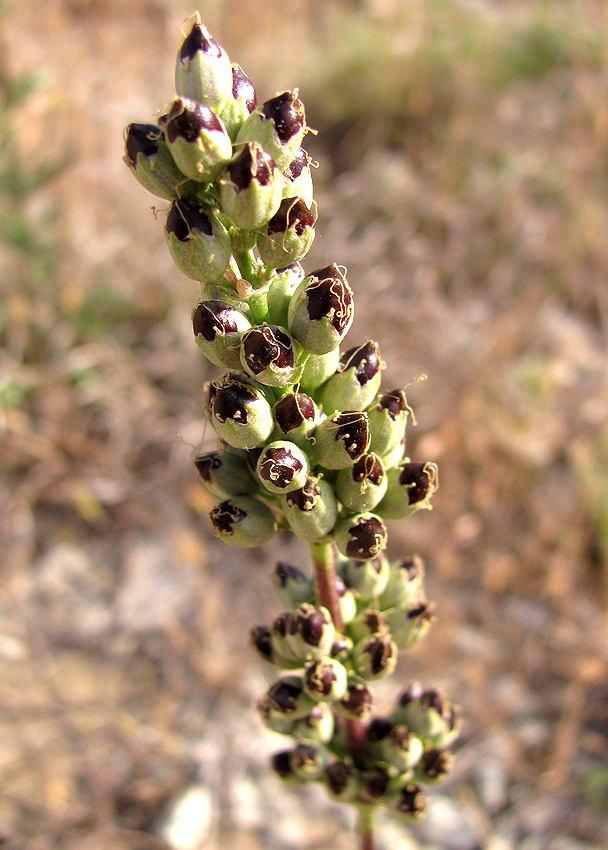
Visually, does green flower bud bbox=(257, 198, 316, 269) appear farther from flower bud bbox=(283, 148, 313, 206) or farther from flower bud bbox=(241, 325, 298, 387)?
flower bud bbox=(241, 325, 298, 387)

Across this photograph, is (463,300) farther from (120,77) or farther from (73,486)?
(120,77)

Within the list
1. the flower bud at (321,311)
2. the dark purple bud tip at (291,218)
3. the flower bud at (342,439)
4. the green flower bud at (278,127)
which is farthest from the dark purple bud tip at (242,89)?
the flower bud at (342,439)

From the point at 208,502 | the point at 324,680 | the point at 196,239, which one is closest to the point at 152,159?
the point at 196,239

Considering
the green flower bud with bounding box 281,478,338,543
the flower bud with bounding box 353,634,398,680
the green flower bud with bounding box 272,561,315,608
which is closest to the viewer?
the green flower bud with bounding box 281,478,338,543

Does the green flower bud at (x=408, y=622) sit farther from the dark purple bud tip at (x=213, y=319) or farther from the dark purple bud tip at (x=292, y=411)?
the dark purple bud tip at (x=213, y=319)

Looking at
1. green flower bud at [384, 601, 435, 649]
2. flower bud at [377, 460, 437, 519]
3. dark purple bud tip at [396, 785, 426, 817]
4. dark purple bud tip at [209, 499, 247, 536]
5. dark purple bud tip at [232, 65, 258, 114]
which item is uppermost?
dark purple bud tip at [232, 65, 258, 114]

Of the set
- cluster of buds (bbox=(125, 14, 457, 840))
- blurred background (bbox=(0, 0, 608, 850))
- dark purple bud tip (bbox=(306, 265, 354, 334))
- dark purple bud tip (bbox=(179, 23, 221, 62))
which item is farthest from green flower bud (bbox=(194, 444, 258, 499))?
blurred background (bbox=(0, 0, 608, 850))

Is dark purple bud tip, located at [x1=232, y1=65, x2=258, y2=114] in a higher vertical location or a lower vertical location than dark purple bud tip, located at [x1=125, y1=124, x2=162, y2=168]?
higher
